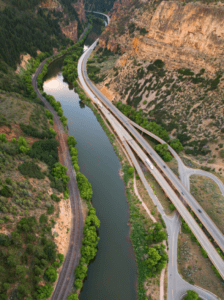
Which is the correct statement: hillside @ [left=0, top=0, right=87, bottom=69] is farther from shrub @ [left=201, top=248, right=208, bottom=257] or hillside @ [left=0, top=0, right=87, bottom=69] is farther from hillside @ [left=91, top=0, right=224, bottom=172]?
shrub @ [left=201, top=248, right=208, bottom=257]

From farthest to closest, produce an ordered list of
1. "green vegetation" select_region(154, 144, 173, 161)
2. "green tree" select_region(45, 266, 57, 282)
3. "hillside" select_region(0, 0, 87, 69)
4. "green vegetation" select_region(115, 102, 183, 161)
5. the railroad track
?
"hillside" select_region(0, 0, 87, 69) < "green vegetation" select_region(115, 102, 183, 161) < "green vegetation" select_region(154, 144, 173, 161) < the railroad track < "green tree" select_region(45, 266, 57, 282)

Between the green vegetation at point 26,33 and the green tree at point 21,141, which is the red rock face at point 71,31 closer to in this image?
the green vegetation at point 26,33

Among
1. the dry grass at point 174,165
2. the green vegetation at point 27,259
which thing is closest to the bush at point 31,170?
the green vegetation at point 27,259

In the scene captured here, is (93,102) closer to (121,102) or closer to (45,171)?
(121,102)

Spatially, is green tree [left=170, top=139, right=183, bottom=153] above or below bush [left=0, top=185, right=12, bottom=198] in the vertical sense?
above

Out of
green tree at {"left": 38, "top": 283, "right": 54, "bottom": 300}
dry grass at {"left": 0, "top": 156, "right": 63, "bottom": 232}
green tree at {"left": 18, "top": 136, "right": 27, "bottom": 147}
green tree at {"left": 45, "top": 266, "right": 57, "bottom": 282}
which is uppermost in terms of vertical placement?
green tree at {"left": 18, "top": 136, "right": 27, "bottom": 147}

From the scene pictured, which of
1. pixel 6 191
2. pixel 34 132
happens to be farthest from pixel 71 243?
pixel 34 132

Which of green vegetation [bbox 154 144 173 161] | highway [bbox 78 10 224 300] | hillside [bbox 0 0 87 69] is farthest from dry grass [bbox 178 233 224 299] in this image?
hillside [bbox 0 0 87 69]

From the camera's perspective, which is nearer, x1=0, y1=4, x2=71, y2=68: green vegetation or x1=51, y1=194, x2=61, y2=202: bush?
x1=51, y1=194, x2=61, y2=202: bush
